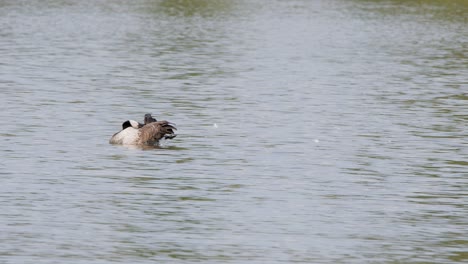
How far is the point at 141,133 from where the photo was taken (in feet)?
81.4

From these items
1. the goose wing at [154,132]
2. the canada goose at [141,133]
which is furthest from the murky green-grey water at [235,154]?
the goose wing at [154,132]

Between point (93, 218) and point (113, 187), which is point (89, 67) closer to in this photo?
point (113, 187)

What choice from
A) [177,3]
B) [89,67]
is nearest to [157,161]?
[89,67]

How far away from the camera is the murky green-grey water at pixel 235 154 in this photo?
1628cm

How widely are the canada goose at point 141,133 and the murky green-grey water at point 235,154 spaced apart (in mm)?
317

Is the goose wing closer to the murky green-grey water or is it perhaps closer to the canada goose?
the canada goose

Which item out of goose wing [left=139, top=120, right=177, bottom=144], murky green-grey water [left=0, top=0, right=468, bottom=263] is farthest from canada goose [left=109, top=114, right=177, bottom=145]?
murky green-grey water [left=0, top=0, right=468, bottom=263]

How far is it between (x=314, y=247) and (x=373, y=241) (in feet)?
3.04

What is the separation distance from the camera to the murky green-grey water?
1628cm

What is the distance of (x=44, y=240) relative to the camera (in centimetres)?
1597

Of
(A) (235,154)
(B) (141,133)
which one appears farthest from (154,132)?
(A) (235,154)

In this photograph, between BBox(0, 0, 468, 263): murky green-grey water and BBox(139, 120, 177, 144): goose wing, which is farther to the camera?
BBox(139, 120, 177, 144): goose wing

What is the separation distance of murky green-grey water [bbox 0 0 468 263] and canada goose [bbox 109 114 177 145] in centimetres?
32

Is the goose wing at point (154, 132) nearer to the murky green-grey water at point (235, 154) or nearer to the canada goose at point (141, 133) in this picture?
the canada goose at point (141, 133)
